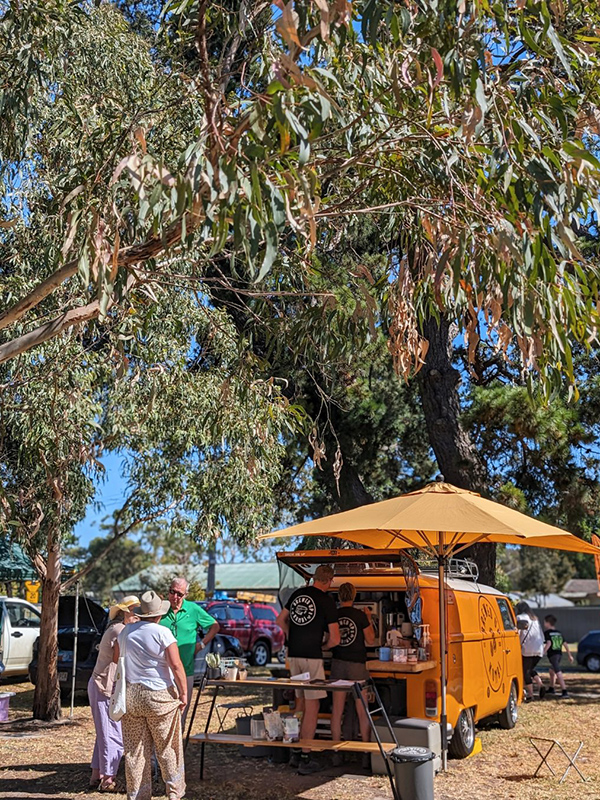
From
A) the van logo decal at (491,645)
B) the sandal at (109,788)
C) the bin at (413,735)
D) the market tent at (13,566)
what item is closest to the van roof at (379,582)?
the van logo decal at (491,645)

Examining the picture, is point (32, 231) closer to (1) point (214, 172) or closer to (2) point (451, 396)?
(1) point (214, 172)

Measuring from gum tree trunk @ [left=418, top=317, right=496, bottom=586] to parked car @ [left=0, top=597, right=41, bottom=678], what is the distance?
8.72 metres

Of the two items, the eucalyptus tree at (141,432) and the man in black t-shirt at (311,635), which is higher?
the eucalyptus tree at (141,432)

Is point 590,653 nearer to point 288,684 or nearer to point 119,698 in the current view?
point 288,684

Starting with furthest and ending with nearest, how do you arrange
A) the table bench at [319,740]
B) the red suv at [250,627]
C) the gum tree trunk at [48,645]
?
the red suv at [250,627] < the gum tree trunk at [48,645] < the table bench at [319,740]

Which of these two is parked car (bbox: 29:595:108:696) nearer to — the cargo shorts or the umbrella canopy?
the cargo shorts

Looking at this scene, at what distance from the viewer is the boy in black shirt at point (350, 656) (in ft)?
27.9

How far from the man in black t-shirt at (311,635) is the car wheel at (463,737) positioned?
141 cm

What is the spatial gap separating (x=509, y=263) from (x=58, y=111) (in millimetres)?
6489

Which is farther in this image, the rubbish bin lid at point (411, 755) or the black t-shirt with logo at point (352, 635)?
the black t-shirt with logo at point (352, 635)

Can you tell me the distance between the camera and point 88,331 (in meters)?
11.6

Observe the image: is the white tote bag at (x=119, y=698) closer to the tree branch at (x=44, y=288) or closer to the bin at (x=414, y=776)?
the bin at (x=414, y=776)

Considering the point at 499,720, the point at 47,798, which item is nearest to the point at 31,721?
the point at 47,798

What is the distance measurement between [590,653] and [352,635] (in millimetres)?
19697
